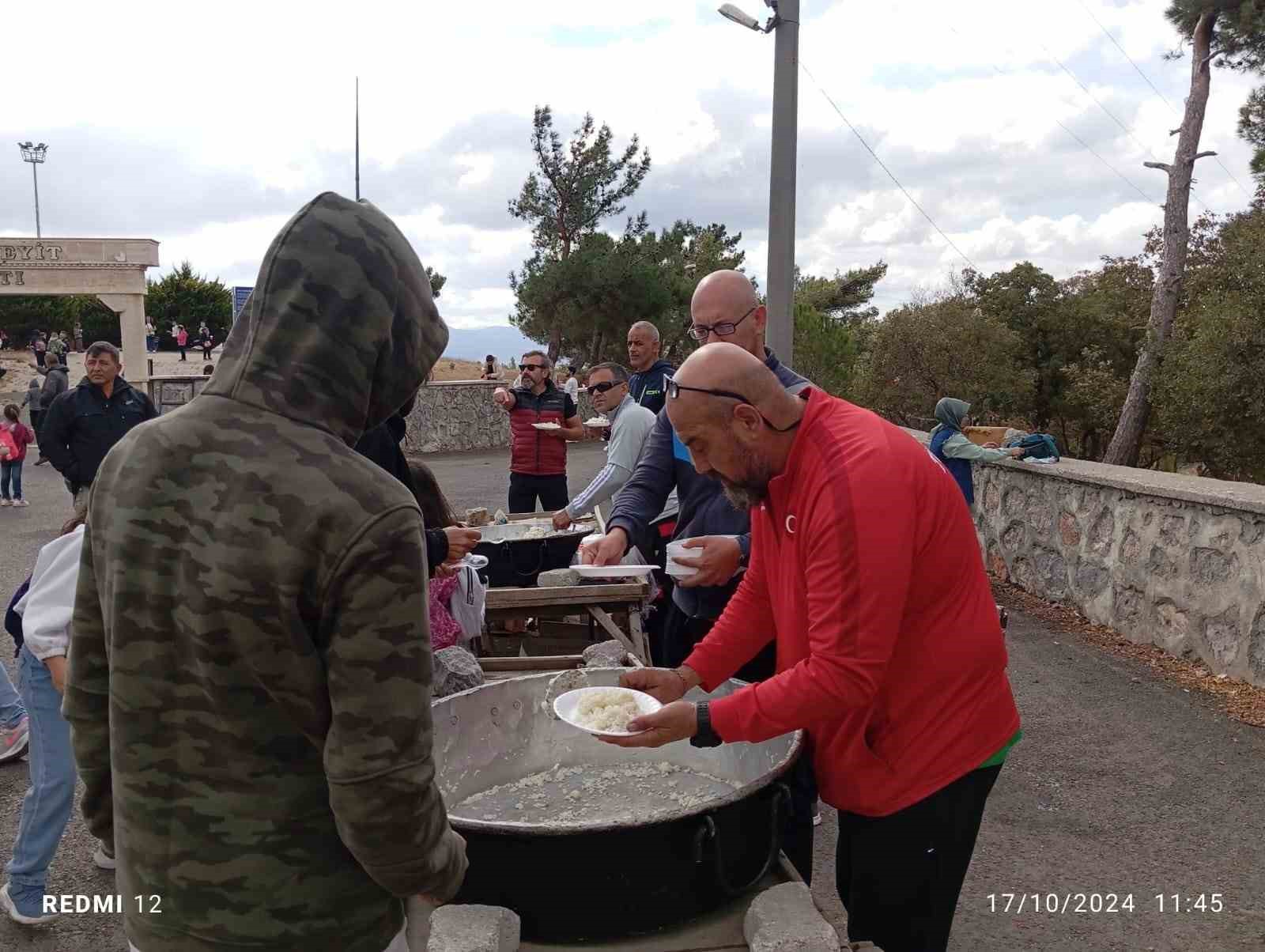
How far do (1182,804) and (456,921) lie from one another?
12.4 ft

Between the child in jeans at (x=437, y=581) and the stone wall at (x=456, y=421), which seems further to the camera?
the stone wall at (x=456, y=421)

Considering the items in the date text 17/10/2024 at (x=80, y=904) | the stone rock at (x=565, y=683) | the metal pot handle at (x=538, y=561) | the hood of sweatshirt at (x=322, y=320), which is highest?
the hood of sweatshirt at (x=322, y=320)

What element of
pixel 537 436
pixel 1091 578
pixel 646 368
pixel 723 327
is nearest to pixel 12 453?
pixel 537 436

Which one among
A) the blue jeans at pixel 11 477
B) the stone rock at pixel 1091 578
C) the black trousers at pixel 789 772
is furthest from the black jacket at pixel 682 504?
the blue jeans at pixel 11 477

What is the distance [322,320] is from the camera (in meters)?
1.32

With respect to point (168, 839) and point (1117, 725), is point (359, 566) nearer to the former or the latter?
point (168, 839)

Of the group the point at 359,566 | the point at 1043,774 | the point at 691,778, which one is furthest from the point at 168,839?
the point at 1043,774

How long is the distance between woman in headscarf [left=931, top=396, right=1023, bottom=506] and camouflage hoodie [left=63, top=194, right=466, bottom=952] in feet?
22.8

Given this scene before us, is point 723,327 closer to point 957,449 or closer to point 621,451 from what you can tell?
point 621,451

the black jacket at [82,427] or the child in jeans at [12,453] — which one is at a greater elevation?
the black jacket at [82,427]

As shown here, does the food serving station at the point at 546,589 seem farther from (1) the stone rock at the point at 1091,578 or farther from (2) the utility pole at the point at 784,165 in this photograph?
(1) the stone rock at the point at 1091,578

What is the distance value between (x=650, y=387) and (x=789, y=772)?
12.6 feet

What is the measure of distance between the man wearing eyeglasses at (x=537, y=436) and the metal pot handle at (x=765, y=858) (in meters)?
5.76

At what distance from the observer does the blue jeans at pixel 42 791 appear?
3.38 metres
